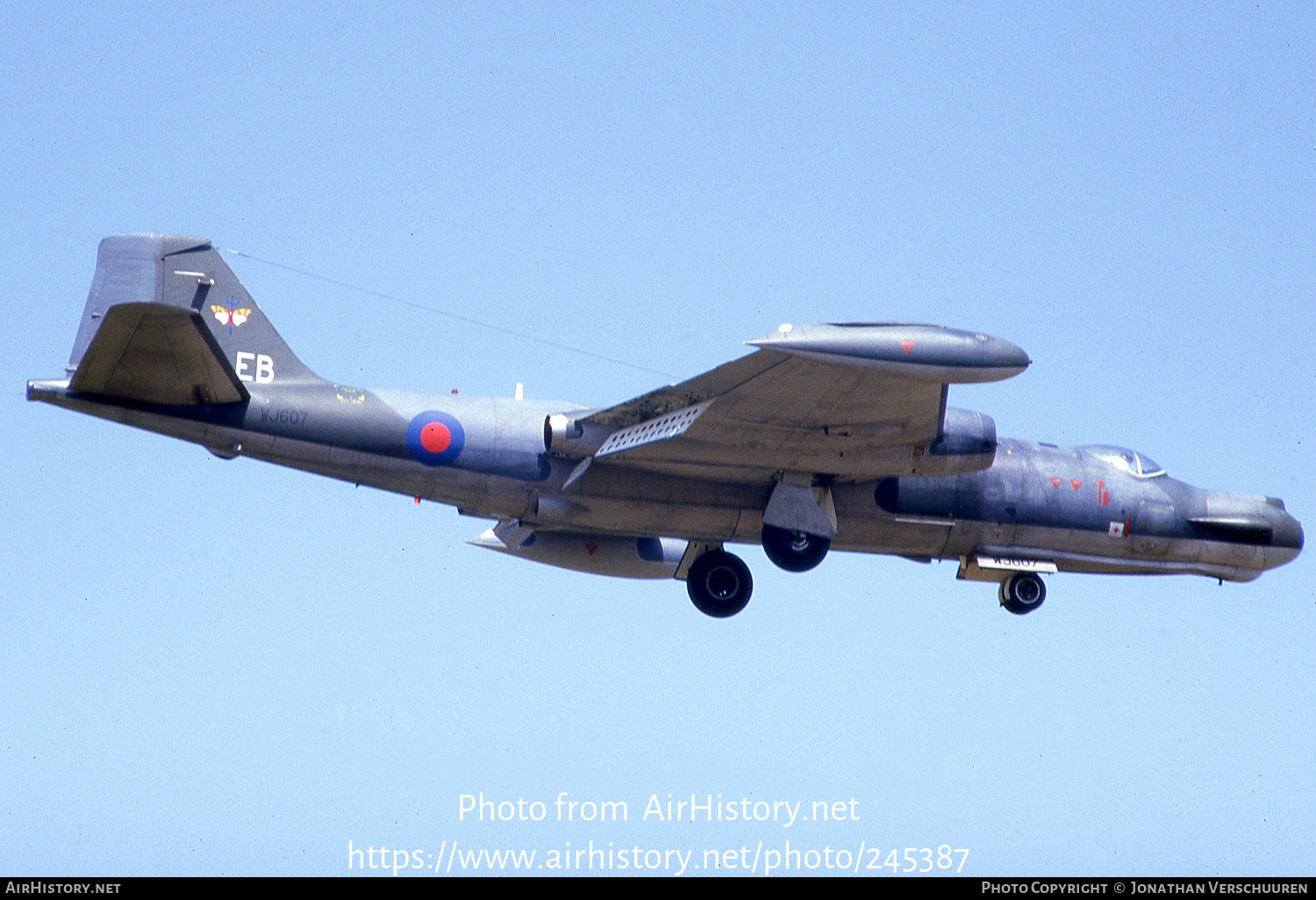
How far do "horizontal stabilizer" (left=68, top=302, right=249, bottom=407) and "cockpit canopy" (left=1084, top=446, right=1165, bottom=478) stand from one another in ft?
42.2

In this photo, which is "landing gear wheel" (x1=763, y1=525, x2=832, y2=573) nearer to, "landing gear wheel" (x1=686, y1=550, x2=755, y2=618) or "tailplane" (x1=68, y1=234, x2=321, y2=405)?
"landing gear wheel" (x1=686, y1=550, x2=755, y2=618)

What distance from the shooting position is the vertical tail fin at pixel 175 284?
71.4ft

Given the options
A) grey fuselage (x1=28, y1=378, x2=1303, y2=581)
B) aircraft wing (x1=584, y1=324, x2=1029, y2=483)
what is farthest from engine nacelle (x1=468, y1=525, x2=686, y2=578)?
aircraft wing (x1=584, y1=324, x2=1029, y2=483)

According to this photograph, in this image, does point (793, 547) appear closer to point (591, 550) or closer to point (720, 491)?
point (720, 491)

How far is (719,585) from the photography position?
2364 cm

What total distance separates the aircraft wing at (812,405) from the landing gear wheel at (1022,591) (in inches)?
137

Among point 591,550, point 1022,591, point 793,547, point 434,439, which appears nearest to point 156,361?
point 434,439

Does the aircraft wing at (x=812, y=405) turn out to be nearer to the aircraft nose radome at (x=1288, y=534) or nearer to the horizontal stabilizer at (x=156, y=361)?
the horizontal stabilizer at (x=156, y=361)

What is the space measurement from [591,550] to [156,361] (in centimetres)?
830

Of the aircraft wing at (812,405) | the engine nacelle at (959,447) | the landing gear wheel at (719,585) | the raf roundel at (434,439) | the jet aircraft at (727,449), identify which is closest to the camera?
the aircraft wing at (812,405)

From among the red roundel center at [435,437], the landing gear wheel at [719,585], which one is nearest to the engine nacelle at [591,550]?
the landing gear wheel at [719,585]

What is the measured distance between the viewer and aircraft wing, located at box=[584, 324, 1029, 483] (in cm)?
1800

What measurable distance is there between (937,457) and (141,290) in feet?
37.4
